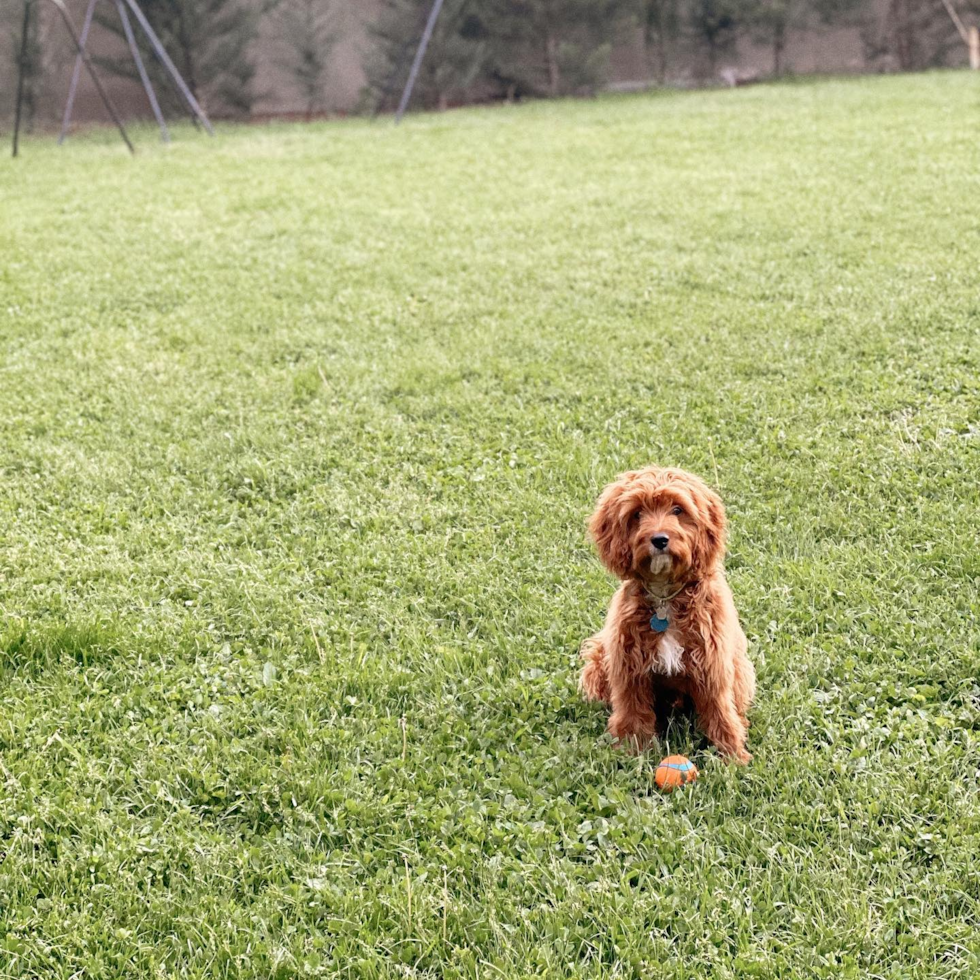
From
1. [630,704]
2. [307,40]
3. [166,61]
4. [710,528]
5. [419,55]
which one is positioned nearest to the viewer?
[710,528]

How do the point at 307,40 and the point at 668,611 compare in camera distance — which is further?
the point at 307,40

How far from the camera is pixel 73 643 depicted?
4016 millimetres

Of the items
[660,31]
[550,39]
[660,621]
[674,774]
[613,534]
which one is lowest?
[674,774]

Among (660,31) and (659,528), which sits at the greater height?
(660,31)

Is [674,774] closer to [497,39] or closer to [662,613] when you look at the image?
[662,613]

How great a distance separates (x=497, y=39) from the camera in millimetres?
22469

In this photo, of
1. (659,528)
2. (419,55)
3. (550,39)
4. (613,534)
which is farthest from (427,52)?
(659,528)

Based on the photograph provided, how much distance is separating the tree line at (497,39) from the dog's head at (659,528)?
1893 cm

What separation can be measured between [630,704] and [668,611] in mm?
354

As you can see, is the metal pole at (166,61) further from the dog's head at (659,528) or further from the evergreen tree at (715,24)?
the dog's head at (659,528)

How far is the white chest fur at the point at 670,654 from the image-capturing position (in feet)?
10.3

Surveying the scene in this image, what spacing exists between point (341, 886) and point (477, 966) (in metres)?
0.50

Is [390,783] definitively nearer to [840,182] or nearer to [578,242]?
[578,242]

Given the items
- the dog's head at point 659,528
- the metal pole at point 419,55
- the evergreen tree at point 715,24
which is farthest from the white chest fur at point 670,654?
the evergreen tree at point 715,24
